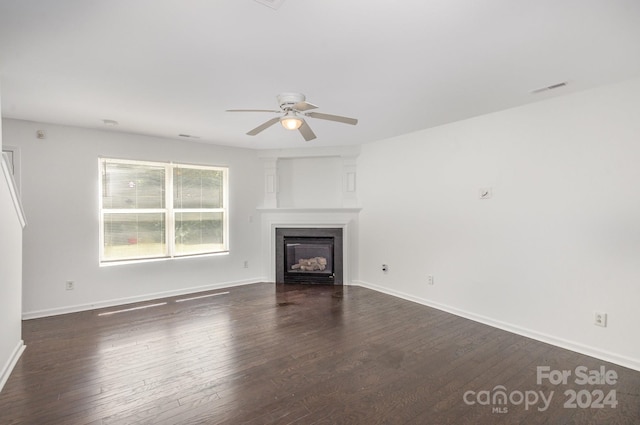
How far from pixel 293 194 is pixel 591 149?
4221 millimetres

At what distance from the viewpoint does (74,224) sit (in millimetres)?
3889

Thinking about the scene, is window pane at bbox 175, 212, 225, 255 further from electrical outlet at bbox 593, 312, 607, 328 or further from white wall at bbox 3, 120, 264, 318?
electrical outlet at bbox 593, 312, 607, 328

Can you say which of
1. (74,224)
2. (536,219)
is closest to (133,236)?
(74,224)

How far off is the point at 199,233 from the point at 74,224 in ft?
5.30

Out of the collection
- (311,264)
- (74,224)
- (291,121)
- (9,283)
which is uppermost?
(291,121)

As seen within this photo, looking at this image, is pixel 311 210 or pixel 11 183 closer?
pixel 11 183

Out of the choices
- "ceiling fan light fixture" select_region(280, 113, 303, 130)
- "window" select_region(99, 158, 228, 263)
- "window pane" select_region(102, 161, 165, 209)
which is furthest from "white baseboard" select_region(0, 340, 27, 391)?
"ceiling fan light fixture" select_region(280, 113, 303, 130)

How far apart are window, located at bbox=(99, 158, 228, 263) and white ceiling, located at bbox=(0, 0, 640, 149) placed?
125 cm

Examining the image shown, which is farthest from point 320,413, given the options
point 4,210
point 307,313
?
point 4,210

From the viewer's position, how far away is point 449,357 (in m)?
2.69

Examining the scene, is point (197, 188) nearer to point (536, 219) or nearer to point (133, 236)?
point (133, 236)

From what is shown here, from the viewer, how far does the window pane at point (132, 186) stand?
4.17m

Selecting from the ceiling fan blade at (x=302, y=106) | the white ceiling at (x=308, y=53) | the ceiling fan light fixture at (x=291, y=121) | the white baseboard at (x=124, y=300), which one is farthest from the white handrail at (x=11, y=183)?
the ceiling fan blade at (x=302, y=106)

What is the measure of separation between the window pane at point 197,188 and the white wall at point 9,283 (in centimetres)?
207
